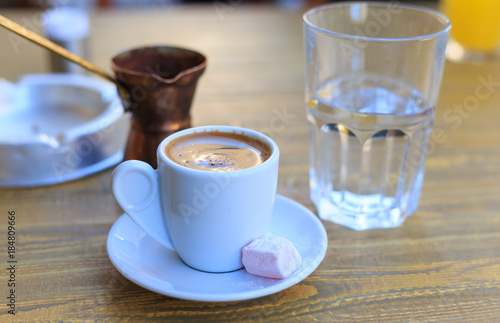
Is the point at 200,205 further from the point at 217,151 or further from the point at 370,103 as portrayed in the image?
the point at 370,103

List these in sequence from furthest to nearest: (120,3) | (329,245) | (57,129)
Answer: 1. (120,3)
2. (57,129)
3. (329,245)

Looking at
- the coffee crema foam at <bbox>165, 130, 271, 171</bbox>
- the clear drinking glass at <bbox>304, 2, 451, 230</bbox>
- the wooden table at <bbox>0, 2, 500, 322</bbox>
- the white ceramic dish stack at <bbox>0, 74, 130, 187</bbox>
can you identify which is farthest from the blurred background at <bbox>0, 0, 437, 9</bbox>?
the coffee crema foam at <bbox>165, 130, 271, 171</bbox>

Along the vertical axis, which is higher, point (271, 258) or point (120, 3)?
point (271, 258)

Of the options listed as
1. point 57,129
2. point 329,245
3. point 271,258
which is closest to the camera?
point 271,258

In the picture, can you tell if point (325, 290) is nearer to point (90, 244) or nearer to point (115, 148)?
point (90, 244)

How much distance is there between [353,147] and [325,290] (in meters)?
0.27

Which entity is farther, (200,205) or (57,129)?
(57,129)

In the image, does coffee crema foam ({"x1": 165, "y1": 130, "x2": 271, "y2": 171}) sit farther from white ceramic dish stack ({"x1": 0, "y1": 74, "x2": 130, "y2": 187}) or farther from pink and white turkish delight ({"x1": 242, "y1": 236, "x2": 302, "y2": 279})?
white ceramic dish stack ({"x1": 0, "y1": 74, "x2": 130, "y2": 187})

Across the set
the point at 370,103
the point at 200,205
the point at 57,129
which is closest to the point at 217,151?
the point at 200,205

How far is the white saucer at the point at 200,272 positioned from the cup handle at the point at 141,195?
0.02 meters

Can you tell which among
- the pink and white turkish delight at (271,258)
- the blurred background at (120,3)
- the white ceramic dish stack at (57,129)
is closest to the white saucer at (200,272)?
the pink and white turkish delight at (271,258)

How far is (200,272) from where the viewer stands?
512mm

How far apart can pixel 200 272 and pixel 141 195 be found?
0.30 ft

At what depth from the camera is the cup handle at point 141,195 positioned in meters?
0.49
